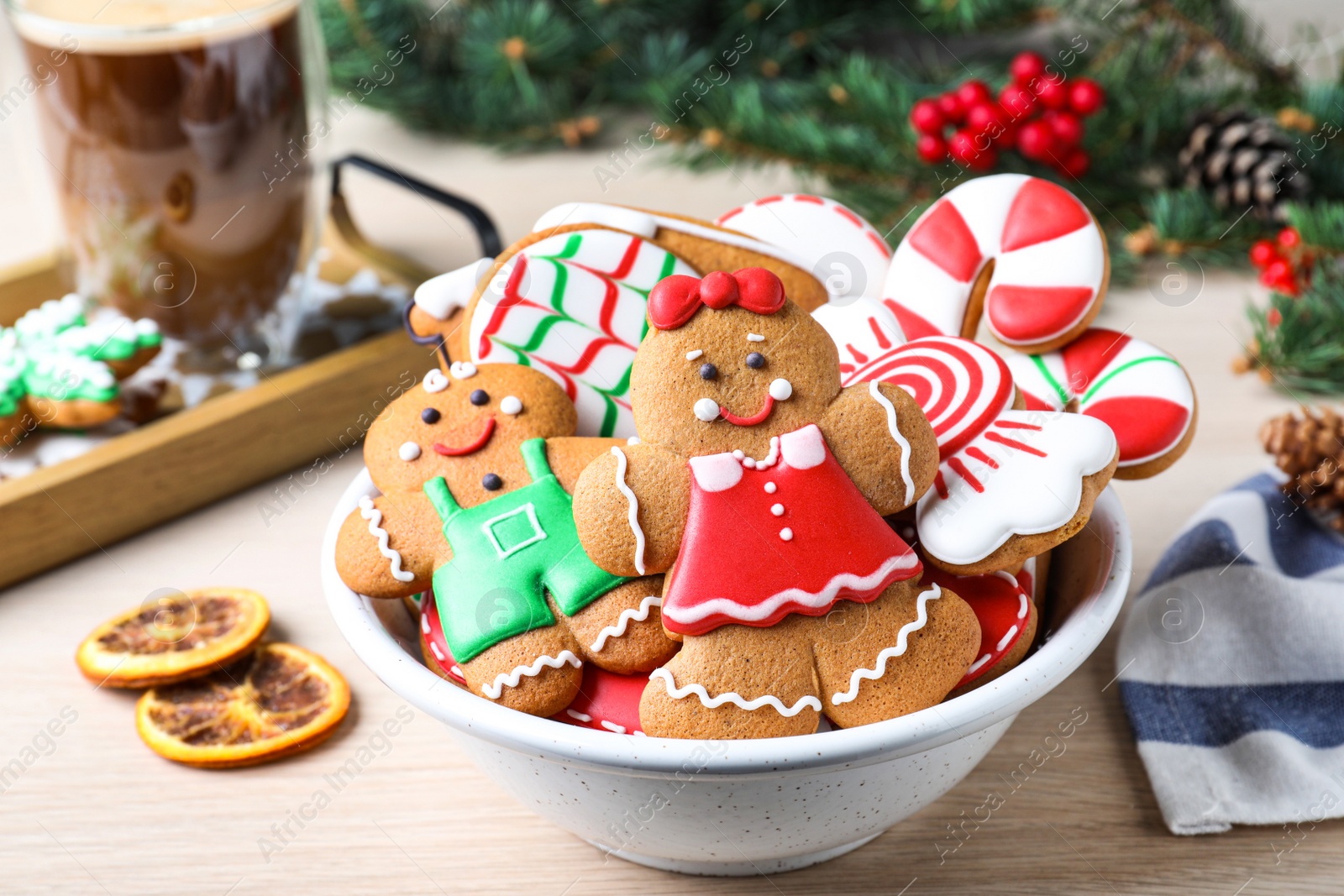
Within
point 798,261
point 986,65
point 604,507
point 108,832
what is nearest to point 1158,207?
point 986,65

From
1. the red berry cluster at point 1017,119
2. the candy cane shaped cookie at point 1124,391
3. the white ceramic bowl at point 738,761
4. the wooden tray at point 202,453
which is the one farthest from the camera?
the red berry cluster at point 1017,119

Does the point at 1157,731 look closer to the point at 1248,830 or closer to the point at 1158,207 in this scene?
the point at 1248,830

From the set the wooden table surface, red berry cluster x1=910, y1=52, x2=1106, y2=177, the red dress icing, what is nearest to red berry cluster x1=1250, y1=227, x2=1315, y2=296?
red berry cluster x1=910, y1=52, x2=1106, y2=177

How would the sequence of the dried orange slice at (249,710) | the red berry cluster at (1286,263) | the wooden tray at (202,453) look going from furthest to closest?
the red berry cluster at (1286,263) → the wooden tray at (202,453) → the dried orange slice at (249,710)

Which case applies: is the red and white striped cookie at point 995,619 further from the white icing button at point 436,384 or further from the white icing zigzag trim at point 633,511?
the white icing button at point 436,384

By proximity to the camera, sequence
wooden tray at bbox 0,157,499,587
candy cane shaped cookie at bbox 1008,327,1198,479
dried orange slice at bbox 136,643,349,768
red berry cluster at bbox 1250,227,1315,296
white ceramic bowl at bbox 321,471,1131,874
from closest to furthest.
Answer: white ceramic bowl at bbox 321,471,1131,874 < candy cane shaped cookie at bbox 1008,327,1198,479 < dried orange slice at bbox 136,643,349,768 < wooden tray at bbox 0,157,499,587 < red berry cluster at bbox 1250,227,1315,296

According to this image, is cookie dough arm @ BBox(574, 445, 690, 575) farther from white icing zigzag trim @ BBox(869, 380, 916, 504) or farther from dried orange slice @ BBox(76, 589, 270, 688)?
dried orange slice @ BBox(76, 589, 270, 688)

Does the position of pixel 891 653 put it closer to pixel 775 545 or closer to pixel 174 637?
pixel 775 545

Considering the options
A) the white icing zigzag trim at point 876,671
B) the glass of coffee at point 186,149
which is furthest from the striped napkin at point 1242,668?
the glass of coffee at point 186,149
